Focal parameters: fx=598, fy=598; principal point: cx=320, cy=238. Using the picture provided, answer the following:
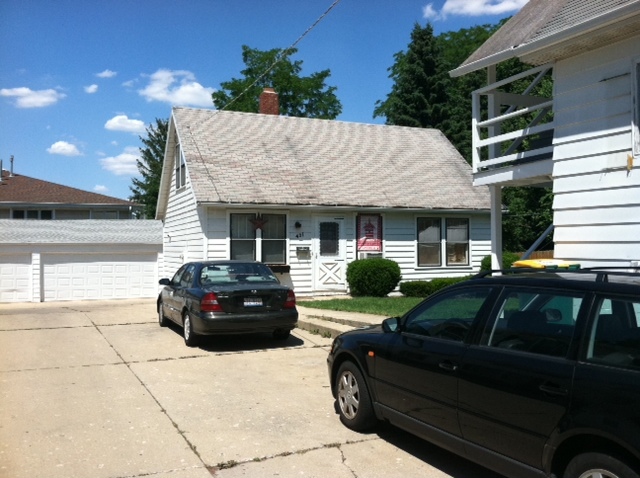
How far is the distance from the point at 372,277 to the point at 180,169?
304 inches

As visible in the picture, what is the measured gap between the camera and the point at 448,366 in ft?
14.6

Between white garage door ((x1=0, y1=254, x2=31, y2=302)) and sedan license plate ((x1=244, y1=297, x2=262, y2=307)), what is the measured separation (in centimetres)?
1593

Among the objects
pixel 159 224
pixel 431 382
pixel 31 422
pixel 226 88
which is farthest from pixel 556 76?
pixel 226 88

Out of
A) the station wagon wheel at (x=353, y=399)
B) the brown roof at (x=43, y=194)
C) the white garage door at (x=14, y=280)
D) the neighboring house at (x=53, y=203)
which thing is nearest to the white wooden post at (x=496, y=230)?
the station wagon wheel at (x=353, y=399)

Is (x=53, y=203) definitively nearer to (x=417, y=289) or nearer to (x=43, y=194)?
(x=43, y=194)

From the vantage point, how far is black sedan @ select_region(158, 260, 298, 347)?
10.1 metres

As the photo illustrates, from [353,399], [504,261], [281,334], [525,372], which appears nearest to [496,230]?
[281,334]

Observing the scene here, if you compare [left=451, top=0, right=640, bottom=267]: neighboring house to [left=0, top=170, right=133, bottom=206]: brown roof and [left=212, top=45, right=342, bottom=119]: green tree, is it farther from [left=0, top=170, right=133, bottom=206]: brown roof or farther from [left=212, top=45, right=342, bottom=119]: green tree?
[left=212, top=45, right=342, bottom=119]: green tree

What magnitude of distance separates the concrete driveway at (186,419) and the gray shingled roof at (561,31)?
5.69 meters

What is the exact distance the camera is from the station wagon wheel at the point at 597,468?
320cm

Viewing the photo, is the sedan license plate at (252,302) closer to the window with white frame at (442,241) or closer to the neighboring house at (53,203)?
the window with white frame at (442,241)

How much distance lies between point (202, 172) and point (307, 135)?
218 inches

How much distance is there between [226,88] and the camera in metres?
45.0

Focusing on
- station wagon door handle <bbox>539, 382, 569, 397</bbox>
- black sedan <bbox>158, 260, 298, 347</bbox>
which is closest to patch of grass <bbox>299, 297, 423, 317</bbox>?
black sedan <bbox>158, 260, 298, 347</bbox>
